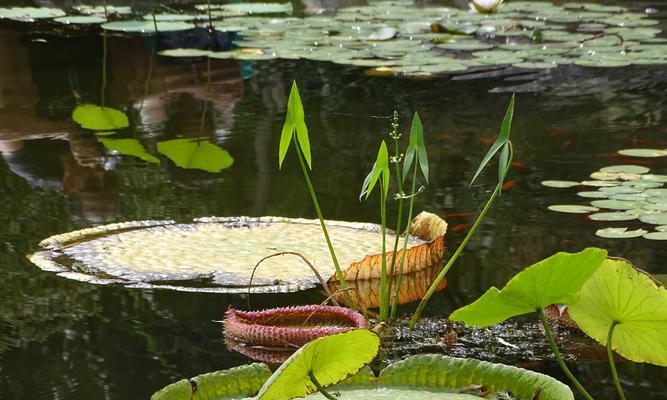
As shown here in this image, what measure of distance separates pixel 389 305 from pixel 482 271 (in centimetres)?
27

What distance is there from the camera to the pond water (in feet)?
6.04

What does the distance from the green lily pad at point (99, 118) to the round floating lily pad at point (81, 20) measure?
225cm

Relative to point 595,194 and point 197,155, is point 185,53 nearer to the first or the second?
point 197,155

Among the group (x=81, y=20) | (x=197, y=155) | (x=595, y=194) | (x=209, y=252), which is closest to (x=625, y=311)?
(x=209, y=252)

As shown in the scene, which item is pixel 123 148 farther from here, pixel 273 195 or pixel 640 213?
pixel 640 213

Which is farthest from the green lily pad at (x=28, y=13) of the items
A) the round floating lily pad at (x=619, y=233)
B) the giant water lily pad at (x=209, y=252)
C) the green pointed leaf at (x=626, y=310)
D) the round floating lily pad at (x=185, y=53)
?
the green pointed leaf at (x=626, y=310)

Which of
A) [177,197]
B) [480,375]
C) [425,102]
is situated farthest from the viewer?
[425,102]

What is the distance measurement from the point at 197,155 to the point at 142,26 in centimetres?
284

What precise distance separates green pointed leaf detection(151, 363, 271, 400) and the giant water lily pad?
1.74ft

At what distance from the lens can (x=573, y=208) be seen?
2.62m

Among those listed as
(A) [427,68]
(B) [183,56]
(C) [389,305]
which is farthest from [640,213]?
(B) [183,56]

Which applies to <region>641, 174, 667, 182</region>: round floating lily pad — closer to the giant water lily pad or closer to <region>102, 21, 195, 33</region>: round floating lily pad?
the giant water lily pad

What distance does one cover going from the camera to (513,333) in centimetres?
188

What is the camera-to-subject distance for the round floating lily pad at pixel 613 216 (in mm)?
2404
